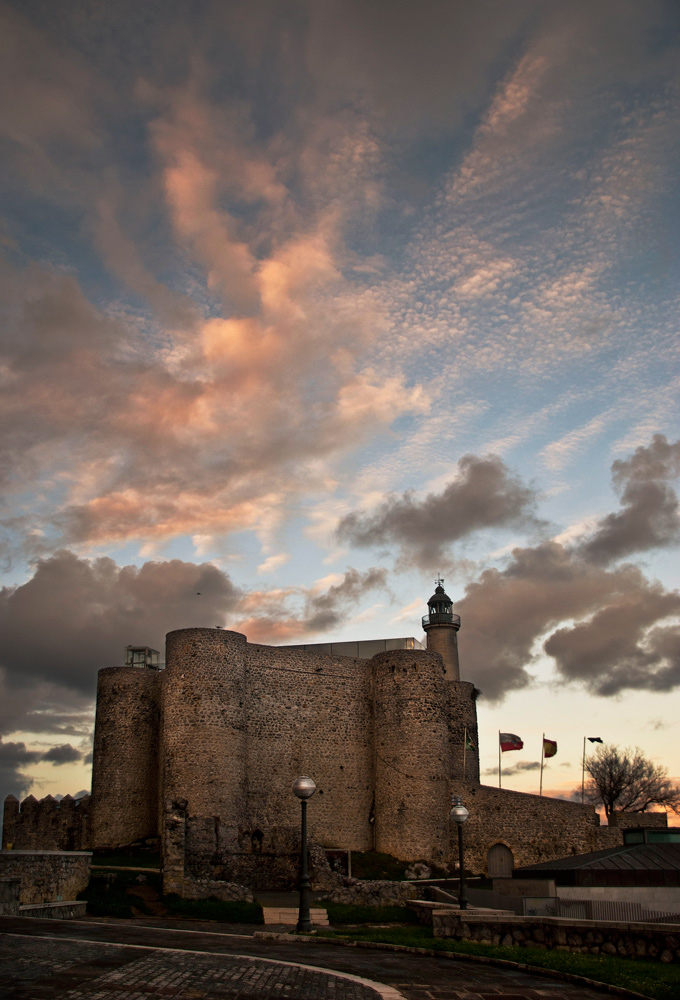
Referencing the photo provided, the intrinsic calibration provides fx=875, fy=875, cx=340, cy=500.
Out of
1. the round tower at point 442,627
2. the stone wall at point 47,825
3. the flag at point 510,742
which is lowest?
the stone wall at point 47,825

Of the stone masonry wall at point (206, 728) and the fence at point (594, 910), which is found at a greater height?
the stone masonry wall at point (206, 728)

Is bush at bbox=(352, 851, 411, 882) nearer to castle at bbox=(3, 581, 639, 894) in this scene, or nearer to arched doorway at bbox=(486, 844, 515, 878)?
castle at bbox=(3, 581, 639, 894)

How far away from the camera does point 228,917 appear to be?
73.5 feet

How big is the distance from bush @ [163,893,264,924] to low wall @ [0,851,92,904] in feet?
8.47

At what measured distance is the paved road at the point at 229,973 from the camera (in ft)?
28.3

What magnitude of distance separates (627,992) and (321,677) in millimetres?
31295

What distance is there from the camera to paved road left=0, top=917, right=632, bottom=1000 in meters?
8.63

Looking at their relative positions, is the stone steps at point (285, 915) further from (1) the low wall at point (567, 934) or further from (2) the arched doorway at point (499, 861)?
(2) the arched doorway at point (499, 861)

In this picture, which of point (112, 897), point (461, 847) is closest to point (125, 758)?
point (112, 897)

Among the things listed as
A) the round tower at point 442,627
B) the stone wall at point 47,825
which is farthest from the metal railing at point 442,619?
the stone wall at point 47,825

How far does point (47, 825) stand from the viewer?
38.4 meters

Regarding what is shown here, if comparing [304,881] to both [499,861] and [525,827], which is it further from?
[525,827]

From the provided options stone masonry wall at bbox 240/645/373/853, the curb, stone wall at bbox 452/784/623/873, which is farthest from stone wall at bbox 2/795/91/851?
the curb

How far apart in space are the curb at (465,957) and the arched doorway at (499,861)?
27.1 meters
